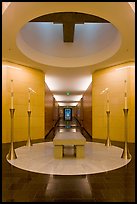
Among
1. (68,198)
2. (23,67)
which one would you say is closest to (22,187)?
(68,198)

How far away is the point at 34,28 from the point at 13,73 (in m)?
2.05

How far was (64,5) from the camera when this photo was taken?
347cm

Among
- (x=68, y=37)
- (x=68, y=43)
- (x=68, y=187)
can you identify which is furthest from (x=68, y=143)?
(x=68, y=43)

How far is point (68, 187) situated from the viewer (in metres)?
2.59

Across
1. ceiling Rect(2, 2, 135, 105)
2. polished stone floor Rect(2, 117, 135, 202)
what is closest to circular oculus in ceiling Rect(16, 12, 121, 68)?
ceiling Rect(2, 2, 135, 105)

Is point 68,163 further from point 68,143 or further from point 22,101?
point 22,101

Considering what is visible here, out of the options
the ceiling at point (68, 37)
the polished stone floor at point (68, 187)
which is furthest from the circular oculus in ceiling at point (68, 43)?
the polished stone floor at point (68, 187)

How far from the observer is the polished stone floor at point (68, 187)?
7.38 feet

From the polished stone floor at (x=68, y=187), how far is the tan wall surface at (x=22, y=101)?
375 centimetres

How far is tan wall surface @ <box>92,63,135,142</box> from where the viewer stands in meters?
6.95

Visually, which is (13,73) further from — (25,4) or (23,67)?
(25,4)

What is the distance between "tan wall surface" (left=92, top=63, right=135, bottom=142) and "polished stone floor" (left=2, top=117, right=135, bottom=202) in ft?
12.8

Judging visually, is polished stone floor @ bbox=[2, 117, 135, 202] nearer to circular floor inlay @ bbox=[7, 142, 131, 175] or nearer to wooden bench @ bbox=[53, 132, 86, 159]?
circular floor inlay @ bbox=[7, 142, 131, 175]

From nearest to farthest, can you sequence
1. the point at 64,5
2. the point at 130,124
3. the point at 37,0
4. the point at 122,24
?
the point at 37,0 → the point at 64,5 → the point at 122,24 → the point at 130,124
